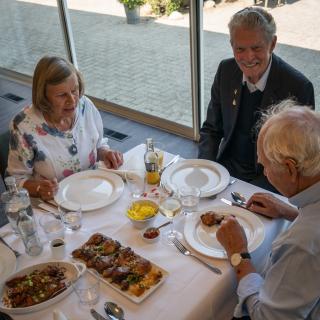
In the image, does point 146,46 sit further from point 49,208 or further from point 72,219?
point 72,219

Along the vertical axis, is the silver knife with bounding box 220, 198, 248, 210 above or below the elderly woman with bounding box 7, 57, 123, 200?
below

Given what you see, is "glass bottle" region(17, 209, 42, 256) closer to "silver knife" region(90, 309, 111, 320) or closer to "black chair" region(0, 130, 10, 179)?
"silver knife" region(90, 309, 111, 320)

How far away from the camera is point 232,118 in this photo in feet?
7.08

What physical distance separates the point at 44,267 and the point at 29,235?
0.15m

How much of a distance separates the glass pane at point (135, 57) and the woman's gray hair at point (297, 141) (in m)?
2.64

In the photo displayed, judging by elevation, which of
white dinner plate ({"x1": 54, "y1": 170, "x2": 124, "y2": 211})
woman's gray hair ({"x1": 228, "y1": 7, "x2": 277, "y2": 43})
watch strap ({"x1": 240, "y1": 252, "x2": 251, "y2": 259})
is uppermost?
woman's gray hair ({"x1": 228, "y1": 7, "x2": 277, "y2": 43})

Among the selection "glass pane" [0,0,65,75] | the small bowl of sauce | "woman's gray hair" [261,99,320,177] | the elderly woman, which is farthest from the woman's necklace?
"glass pane" [0,0,65,75]

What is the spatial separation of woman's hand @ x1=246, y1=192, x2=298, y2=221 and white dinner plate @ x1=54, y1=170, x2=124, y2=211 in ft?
1.86

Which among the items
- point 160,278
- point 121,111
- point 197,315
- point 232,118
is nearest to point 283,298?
point 197,315

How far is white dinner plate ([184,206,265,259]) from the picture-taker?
53.5 inches

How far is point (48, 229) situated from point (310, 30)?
2692mm

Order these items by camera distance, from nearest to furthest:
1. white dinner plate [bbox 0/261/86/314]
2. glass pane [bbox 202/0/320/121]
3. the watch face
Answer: white dinner plate [bbox 0/261/86/314]
the watch face
glass pane [bbox 202/0/320/121]

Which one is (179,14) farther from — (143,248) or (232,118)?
(143,248)

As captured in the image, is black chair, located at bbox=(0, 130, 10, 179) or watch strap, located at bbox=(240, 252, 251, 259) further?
black chair, located at bbox=(0, 130, 10, 179)
